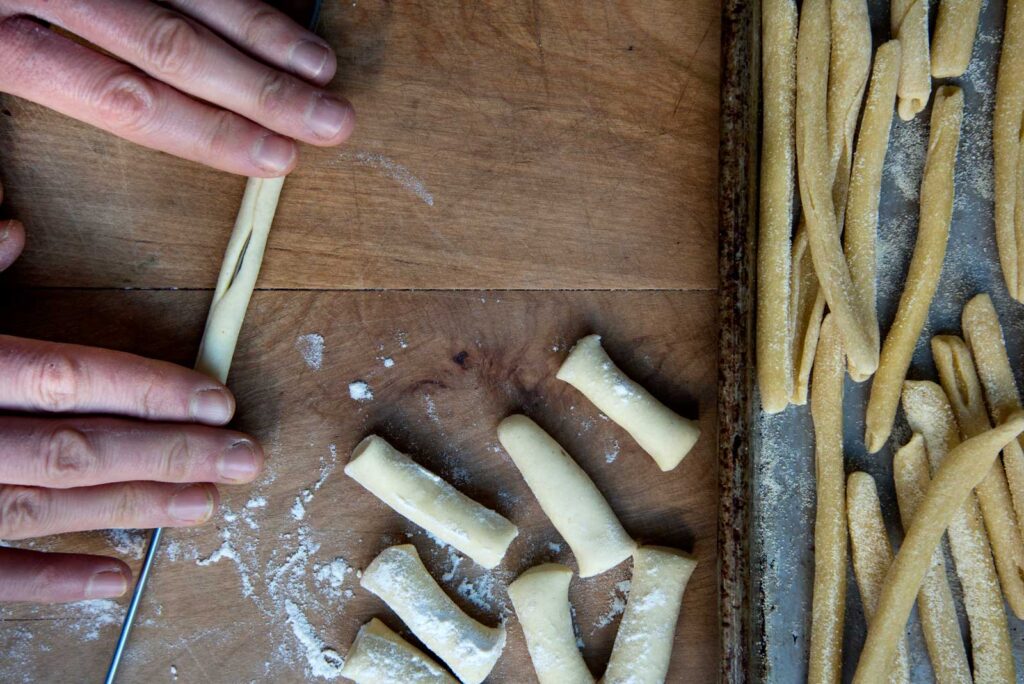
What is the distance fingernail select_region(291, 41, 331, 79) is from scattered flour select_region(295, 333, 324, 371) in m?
0.33

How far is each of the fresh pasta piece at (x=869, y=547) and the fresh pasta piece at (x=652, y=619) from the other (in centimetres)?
21

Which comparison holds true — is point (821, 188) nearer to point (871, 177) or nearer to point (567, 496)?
point (871, 177)

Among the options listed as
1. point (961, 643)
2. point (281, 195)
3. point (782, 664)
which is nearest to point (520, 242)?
point (281, 195)

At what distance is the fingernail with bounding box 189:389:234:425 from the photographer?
36.0 inches

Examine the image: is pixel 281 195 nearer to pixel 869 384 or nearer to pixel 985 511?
pixel 869 384

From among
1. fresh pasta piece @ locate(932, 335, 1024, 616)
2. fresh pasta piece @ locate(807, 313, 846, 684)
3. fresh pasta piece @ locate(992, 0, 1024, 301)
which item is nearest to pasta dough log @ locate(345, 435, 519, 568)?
fresh pasta piece @ locate(807, 313, 846, 684)

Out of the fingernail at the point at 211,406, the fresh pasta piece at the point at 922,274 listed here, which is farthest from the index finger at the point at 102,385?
the fresh pasta piece at the point at 922,274

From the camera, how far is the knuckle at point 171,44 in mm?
846

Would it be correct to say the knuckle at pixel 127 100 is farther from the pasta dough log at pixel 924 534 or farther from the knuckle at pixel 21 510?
the pasta dough log at pixel 924 534

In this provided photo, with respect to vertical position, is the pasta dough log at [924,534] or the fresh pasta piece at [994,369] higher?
the fresh pasta piece at [994,369]

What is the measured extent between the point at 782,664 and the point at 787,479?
0.81 ft

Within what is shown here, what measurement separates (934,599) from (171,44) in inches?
45.3

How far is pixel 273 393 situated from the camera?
3.30 ft

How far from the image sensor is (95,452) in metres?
0.86
